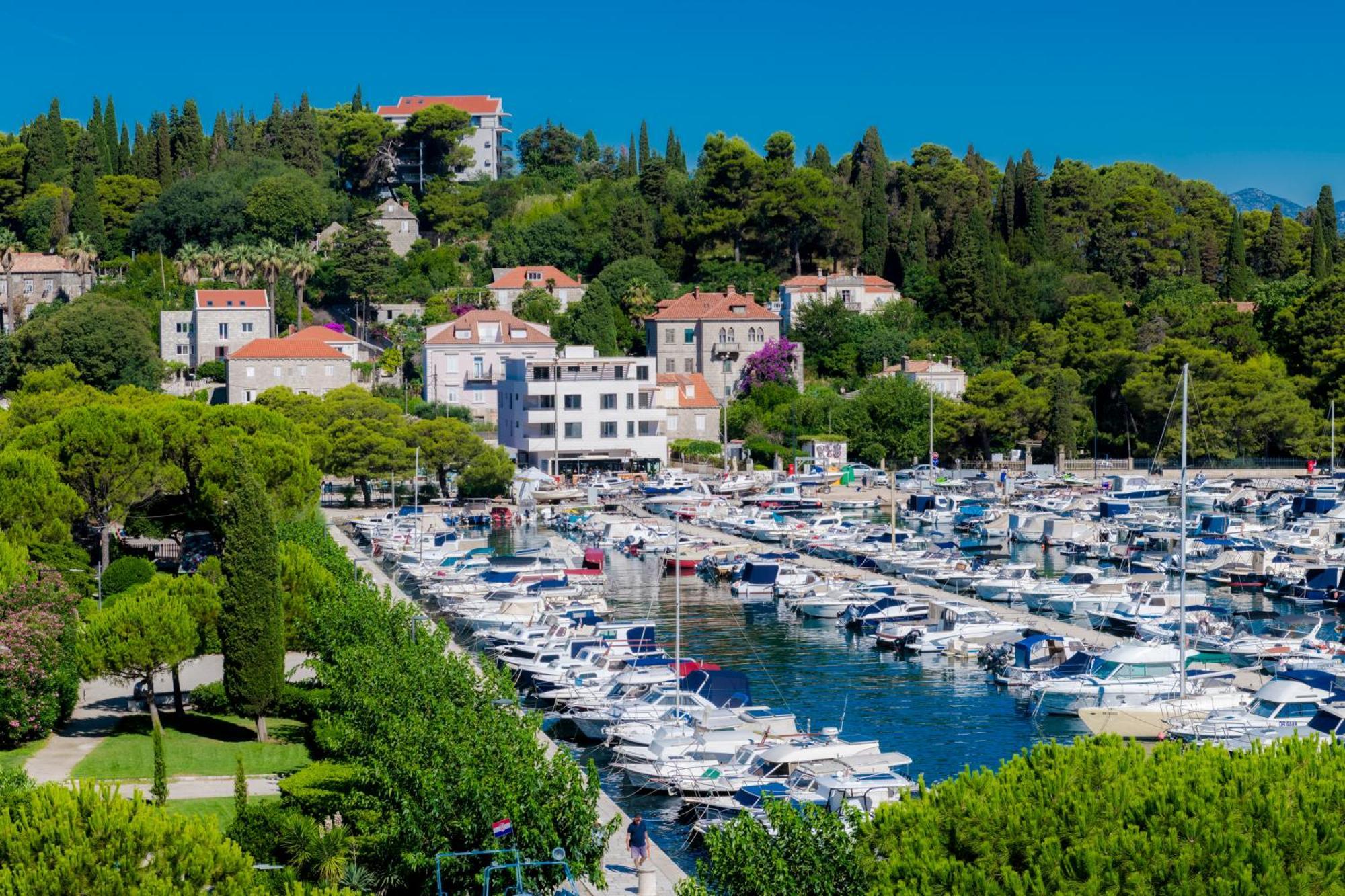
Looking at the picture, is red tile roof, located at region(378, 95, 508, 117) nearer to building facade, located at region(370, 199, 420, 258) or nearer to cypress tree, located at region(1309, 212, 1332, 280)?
building facade, located at region(370, 199, 420, 258)

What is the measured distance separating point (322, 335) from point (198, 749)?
226 ft

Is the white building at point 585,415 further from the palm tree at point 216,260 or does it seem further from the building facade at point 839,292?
the palm tree at point 216,260

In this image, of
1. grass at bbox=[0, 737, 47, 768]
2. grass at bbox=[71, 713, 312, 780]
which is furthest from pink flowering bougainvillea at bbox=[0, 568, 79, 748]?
grass at bbox=[71, 713, 312, 780]

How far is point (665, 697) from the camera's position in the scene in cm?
3788

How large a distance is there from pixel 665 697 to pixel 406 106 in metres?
127

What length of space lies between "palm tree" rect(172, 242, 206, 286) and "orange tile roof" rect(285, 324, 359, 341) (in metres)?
12.9

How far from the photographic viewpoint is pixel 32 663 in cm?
3278

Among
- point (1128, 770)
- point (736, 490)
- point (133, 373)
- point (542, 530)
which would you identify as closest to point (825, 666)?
point (1128, 770)

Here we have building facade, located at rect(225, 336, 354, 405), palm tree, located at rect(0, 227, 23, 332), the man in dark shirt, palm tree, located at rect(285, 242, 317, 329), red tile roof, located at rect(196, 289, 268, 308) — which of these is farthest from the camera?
palm tree, located at rect(285, 242, 317, 329)

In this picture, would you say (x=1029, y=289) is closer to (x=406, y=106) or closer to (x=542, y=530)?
(x=542, y=530)

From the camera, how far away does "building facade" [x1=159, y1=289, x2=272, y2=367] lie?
335 feet

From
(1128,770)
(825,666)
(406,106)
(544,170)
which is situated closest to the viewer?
(1128,770)

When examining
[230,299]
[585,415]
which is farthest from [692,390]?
[230,299]

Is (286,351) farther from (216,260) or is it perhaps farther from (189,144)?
(189,144)
